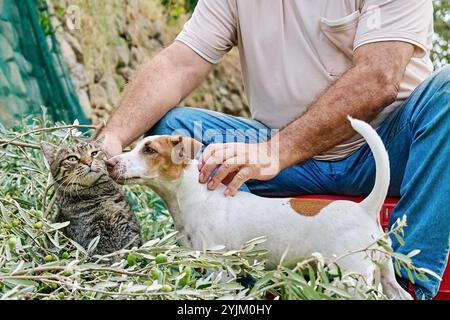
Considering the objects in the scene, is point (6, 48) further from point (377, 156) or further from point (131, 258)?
point (377, 156)

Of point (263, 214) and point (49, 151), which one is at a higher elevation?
point (49, 151)

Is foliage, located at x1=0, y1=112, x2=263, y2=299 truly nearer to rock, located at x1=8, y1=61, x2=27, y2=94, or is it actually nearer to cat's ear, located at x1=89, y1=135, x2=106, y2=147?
cat's ear, located at x1=89, y1=135, x2=106, y2=147

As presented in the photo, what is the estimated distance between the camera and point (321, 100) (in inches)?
89.2

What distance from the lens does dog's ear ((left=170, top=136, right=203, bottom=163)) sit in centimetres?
212

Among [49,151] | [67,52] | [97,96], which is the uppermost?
[49,151]

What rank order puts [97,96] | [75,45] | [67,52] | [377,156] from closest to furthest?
[377,156] → [67,52] → [75,45] → [97,96]

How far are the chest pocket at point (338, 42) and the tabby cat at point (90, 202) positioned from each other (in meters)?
0.84

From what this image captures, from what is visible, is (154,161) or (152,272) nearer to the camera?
(152,272)

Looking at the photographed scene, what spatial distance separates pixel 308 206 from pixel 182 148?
401mm

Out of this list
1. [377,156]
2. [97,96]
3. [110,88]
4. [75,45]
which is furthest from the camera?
[110,88]

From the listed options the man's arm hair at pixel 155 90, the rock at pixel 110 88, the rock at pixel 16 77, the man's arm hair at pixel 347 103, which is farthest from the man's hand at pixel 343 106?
the rock at pixel 110 88

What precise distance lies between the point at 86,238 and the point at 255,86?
86 cm

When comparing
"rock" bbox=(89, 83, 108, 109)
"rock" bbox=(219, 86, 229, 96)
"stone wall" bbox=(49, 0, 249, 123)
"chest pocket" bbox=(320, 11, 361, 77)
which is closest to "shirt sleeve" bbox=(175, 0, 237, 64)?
"chest pocket" bbox=(320, 11, 361, 77)

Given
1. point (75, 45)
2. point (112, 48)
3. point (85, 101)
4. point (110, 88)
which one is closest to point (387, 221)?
point (85, 101)
